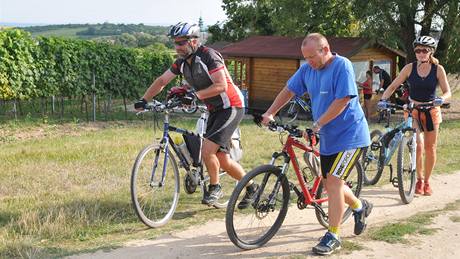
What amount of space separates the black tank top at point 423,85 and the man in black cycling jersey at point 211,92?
2404mm

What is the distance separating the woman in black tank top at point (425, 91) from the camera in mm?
6594

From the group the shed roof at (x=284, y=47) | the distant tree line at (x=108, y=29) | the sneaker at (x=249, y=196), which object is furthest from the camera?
the distant tree line at (x=108, y=29)

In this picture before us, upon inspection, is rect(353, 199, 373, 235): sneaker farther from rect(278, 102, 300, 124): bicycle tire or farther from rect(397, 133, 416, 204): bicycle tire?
rect(278, 102, 300, 124): bicycle tire

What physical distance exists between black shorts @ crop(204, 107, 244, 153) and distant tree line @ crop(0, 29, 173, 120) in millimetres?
12405

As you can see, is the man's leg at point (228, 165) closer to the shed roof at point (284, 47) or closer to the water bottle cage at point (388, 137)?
the water bottle cage at point (388, 137)

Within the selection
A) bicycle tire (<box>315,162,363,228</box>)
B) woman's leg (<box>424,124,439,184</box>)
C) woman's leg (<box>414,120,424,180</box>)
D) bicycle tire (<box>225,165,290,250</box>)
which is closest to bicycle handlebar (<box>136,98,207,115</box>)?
bicycle tire (<box>225,165,290,250</box>)

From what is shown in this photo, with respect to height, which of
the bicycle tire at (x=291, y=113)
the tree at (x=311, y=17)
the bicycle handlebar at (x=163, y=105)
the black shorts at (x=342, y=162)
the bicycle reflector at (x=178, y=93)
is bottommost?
the bicycle tire at (x=291, y=113)

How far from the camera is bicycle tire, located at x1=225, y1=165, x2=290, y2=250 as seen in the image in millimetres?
4605

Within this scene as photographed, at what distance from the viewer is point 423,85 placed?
680 cm

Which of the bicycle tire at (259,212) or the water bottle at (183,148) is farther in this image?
the water bottle at (183,148)

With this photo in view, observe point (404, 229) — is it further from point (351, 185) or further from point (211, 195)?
point (211, 195)

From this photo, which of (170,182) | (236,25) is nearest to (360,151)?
(170,182)

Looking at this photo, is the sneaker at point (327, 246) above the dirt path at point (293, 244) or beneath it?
above

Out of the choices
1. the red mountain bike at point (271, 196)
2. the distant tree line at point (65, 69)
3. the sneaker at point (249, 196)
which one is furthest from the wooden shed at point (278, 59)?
the sneaker at point (249, 196)
